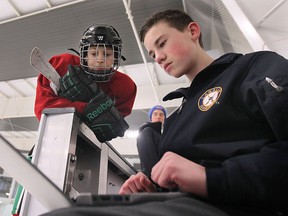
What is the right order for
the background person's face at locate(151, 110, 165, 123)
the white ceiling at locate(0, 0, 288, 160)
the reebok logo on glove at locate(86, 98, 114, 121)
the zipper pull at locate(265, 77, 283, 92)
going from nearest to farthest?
the zipper pull at locate(265, 77, 283, 92) < the reebok logo on glove at locate(86, 98, 114, 121) < the white ceiling at locate(0, 0, 288, 160) < the background person's face at locate(151, 110, 165, 123)

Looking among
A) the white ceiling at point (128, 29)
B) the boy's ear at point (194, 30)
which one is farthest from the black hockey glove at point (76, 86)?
the white ceiling at point (128, 29)

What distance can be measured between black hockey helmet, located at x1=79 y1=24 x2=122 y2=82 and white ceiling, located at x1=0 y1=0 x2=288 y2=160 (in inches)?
39.3

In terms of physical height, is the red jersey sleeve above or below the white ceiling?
below

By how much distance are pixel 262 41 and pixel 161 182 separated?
1565 millimetres

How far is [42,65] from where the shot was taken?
858 mm

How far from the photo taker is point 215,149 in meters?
0.48

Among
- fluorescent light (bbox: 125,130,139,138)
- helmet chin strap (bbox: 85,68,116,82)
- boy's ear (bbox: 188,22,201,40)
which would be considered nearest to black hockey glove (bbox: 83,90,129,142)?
helmet chin strap (bbox: 85,68,116,82)

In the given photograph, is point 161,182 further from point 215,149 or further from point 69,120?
point 69,120

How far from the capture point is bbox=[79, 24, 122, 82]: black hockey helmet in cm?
112

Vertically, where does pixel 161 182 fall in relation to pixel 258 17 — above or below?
below

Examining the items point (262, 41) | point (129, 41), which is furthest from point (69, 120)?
point (129, 41)

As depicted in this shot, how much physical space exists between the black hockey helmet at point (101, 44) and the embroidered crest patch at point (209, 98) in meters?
0.64

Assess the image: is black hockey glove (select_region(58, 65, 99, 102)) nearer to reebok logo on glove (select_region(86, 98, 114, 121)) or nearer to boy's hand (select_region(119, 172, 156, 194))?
reebok logo on glove (select_region(86, 98, 114, 121))

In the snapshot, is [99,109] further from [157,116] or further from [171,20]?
[157,116]
